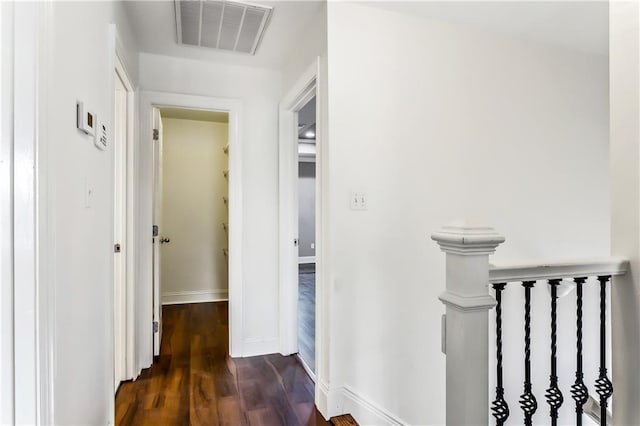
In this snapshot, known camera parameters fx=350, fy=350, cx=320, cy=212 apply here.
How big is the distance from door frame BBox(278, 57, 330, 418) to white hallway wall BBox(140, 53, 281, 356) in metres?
0.09

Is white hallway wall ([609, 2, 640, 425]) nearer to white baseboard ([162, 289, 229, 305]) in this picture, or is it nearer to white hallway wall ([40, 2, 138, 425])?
white hallway wall ([40, 2, 138, 425])

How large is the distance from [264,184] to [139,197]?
959mm

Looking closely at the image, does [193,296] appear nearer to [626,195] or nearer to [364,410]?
[364,410]

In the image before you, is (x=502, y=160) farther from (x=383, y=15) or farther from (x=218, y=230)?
(x=218, y=230)

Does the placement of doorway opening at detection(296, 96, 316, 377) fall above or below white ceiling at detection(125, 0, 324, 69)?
below

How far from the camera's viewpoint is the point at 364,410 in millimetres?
1970

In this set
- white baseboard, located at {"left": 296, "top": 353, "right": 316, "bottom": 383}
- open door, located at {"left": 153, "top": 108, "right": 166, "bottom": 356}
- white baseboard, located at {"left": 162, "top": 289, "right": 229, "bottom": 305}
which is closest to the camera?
white baseboard, located at {"left": 296, "top": 353, "right": 316, "bottom": 383}

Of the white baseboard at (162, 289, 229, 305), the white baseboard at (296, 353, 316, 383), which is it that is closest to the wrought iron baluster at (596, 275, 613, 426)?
the white baseboard at (296, 353, 316, 383)

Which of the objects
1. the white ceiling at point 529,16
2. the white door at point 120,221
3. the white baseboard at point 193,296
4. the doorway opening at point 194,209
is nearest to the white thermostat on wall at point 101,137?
the white door at point 120,221

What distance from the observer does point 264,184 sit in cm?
298

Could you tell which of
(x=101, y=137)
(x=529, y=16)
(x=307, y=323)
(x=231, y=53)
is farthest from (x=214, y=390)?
(x=529, y=16)

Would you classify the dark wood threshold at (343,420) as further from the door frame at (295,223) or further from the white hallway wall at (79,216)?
the white hallway wall at (79,216)

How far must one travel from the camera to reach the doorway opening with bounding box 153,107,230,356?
172 inches

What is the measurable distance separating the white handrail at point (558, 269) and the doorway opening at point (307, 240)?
179 cm
